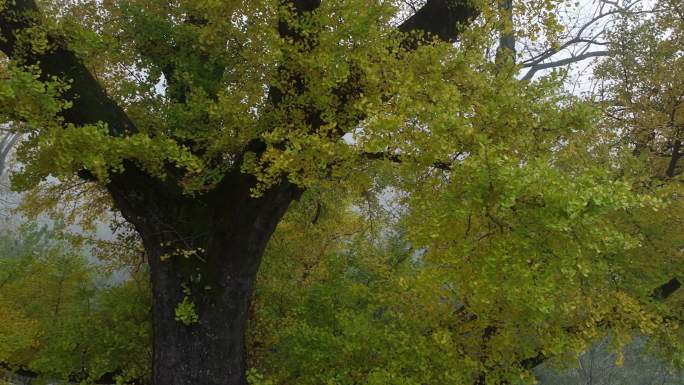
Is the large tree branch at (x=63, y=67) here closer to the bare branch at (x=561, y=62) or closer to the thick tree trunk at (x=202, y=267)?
the thick tree trunk at (x=202, y=267)

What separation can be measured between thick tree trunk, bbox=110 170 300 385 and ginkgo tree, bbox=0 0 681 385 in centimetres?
3

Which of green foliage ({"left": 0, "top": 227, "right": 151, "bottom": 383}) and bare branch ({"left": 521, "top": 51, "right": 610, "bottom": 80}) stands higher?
bare branch ({"left": 521, "top": 51, "right": 610, "bottom": 80})

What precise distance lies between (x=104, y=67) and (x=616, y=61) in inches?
354

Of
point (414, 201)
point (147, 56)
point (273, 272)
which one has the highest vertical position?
point (147, 56)

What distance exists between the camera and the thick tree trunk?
21.6 feet

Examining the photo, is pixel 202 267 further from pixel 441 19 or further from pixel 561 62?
pixel 561 62

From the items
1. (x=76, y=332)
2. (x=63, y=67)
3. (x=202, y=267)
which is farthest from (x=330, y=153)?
(x=76, y=332)

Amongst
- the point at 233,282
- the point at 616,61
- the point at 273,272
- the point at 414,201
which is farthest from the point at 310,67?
the point at 616,61

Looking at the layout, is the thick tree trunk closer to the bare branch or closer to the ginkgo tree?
the ginkgo tree

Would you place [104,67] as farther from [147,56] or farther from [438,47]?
[438,47]

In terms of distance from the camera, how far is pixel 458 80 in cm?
548

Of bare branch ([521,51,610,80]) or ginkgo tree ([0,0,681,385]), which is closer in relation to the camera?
ginkgo tree ([0,0,681,385])

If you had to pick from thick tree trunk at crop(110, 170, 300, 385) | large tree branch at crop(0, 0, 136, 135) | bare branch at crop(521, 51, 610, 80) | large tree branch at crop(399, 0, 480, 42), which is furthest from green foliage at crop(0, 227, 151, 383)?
bare branch at crop(521, 51, 610, 80)

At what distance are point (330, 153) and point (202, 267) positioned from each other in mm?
2862
